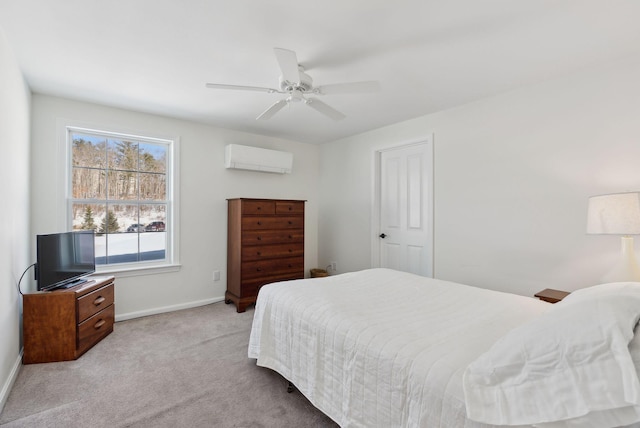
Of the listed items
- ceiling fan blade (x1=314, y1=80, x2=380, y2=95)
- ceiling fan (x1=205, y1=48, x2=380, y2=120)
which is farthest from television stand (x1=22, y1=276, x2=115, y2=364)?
ceiling fan blade (x1=314, y1=80, x2=380, y2=95)

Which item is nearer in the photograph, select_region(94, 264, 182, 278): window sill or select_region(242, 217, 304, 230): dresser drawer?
select_region(94, 264, 182, 278): window sill

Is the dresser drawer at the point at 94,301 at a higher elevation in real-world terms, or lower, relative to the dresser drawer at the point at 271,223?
lower

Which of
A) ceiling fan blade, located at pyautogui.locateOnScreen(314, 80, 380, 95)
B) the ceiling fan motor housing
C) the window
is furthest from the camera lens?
the window

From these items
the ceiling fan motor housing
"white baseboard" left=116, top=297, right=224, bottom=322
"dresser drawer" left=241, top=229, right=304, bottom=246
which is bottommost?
"white baseboard" left=116, top=297, right=224, bottom=322

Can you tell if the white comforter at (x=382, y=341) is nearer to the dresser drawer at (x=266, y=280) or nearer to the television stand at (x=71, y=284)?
the dresser drawer at (x=266, y=280)

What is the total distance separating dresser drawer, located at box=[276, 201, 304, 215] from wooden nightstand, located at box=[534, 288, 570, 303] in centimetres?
280

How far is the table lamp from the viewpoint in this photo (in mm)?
1907

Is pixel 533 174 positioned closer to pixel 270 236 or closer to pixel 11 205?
pixel 270 236

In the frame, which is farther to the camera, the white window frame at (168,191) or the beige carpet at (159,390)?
the white window frame at (168,191)

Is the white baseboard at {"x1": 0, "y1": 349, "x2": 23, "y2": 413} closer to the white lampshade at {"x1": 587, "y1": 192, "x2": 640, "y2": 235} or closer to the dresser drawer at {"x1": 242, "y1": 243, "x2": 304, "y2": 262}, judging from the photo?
the dresser drawer at {"x1": 242, "y1": 243, "x2": 304, "y2": 262}

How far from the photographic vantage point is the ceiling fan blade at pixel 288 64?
1773mm

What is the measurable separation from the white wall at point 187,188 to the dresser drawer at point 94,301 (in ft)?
1.36

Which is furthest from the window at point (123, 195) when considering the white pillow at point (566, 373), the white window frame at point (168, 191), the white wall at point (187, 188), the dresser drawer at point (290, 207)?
the white pillow at point (566, 373)

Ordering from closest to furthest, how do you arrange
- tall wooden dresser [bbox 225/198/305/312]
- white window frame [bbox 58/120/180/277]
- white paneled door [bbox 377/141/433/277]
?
white window frame [bbox 58/120/180/277] < white paneled door [bbox 377/141/433/277] < tall wooden dresser [bbox 225/198/305/312]
